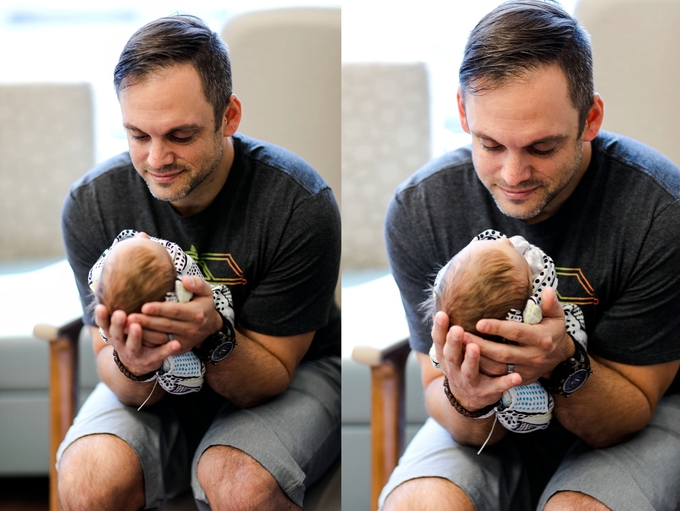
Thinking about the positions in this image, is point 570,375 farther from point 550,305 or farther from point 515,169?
point 515,169

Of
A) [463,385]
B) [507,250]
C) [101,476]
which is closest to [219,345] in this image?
[101,476]

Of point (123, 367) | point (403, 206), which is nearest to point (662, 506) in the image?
point (403, 206)

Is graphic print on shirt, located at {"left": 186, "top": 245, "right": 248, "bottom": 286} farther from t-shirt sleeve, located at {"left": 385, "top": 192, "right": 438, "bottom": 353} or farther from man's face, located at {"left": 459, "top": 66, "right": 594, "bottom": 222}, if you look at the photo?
man's face, located at {"left": 459, "top": 66, "right": 594, "bottom": 222}

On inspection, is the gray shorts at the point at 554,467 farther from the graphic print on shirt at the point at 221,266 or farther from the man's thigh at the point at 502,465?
the graphic print on shirt at the point at 221,266

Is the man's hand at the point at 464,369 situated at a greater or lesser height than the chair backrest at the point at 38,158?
lesser

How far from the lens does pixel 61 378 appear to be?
148 cm

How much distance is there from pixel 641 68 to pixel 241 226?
84cm

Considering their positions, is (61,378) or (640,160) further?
(61,378)

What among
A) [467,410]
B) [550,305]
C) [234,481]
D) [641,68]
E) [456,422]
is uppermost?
[641,68]

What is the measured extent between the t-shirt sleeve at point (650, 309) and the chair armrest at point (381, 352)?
39 centimetres

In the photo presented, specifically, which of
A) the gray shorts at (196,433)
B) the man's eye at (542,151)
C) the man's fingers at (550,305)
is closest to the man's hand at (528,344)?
the man's fingers at (550,305)

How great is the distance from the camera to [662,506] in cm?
131

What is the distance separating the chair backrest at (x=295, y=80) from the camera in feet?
4.78

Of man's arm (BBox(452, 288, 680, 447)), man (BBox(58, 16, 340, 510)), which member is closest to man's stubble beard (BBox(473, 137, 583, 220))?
man's arm (BBox(452, 288, 680, 447))
